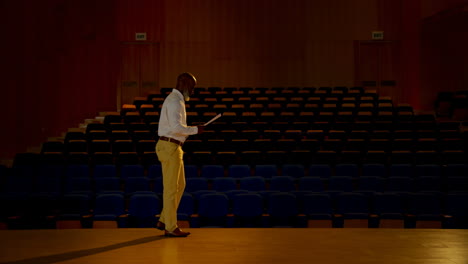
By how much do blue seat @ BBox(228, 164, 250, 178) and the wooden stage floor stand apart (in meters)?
2.67

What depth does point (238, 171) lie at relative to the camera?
6340 mm

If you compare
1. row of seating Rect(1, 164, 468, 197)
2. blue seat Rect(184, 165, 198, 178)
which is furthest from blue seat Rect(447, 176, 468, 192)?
blue seat Rect(184, 165, 198, 178)

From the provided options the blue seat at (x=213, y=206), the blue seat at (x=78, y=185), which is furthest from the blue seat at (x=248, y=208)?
the blue seat at (x=78, y=185)

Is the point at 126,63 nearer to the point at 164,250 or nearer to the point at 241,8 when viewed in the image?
the point at 241,8

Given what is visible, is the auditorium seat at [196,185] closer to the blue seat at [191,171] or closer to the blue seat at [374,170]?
the blue seat at [191,171]

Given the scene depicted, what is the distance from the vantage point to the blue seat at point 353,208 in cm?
505

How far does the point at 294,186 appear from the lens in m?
5.73

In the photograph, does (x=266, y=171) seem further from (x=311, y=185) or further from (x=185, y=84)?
(x=185, y=84)

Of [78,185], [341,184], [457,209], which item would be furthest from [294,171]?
[78,185]

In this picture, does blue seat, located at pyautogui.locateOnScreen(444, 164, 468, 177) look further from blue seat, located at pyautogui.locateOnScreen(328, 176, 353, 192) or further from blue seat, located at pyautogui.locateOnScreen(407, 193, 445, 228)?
blue seat, located at pyautogui.locateOnScreen(328, 176, 353, 192)

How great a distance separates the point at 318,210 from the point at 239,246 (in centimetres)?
211

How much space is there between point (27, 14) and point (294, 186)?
513 cm

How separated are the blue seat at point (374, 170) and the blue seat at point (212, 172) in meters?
1.82

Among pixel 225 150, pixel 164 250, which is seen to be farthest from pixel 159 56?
pixel 164 250
